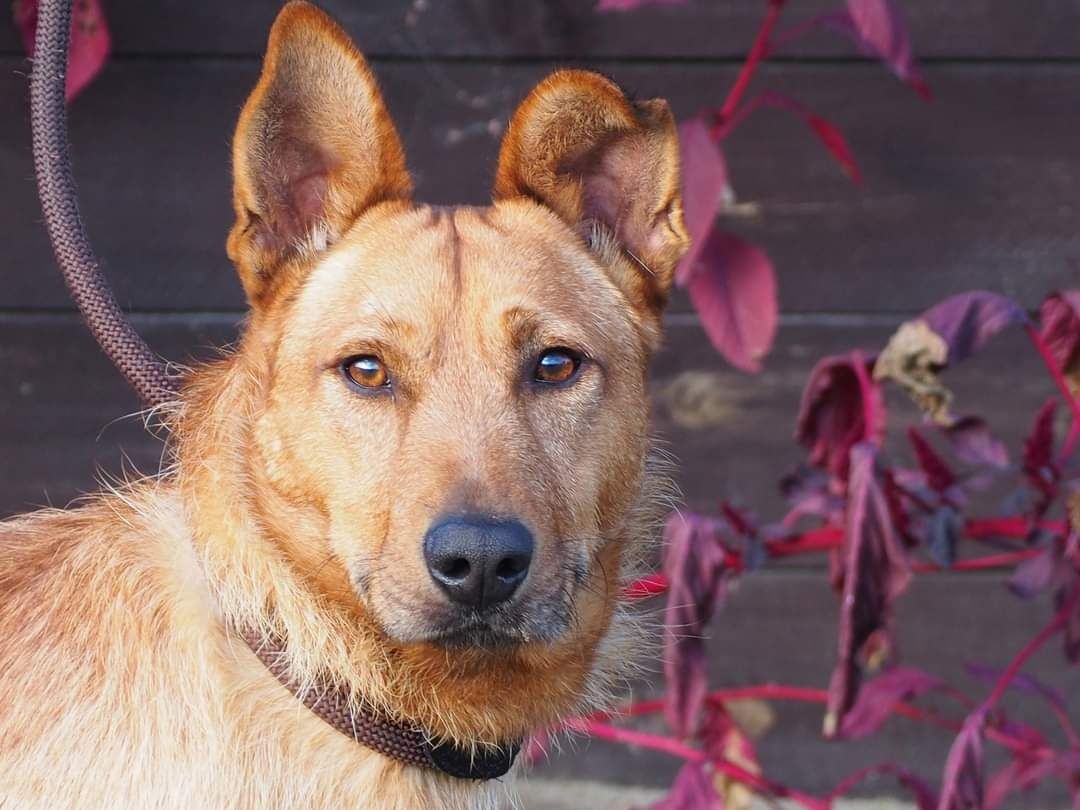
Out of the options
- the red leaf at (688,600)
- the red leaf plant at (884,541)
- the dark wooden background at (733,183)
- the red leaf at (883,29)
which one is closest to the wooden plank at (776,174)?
the dark wooden background at (733,183)

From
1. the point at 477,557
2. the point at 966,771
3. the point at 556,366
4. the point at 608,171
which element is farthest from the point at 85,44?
the point at 966,771

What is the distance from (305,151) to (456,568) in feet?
2.88

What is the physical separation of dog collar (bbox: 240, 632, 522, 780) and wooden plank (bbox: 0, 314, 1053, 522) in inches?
77.7

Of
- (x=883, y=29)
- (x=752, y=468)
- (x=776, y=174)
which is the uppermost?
(x=883, y=29)

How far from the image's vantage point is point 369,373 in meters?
2.29

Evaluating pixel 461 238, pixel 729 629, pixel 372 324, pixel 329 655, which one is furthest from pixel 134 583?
pixel 729 629

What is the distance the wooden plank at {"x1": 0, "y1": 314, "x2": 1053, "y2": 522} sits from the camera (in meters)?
4.09

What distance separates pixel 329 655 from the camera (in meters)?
2.24

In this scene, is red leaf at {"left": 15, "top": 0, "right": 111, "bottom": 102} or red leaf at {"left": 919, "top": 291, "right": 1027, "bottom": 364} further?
red leaf at {"left": 15, "top": 0, "right": 111, "bottom": 102}

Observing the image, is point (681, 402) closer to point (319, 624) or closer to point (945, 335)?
point (945, 335)

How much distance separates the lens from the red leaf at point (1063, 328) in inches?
103

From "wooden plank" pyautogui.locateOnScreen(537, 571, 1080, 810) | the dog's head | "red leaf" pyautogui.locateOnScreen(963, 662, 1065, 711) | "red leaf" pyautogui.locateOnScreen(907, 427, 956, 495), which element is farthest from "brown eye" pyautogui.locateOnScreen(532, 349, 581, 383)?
"wooden plank" pyautogui.locateOnScreen(537, 571, 1080, 810)

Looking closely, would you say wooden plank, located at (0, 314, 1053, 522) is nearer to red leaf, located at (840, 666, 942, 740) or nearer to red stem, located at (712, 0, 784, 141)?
red stem, located at (712, 0, 784, 141)

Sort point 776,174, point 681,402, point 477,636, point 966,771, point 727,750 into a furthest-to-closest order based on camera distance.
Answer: point 681,402, point 776,174, point 727,750, point 966,771, point 477,636
